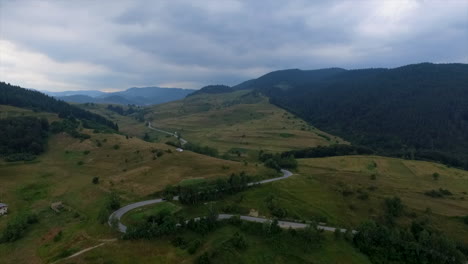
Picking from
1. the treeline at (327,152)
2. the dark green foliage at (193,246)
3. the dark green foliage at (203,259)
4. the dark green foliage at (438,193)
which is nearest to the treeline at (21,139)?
the dark green foliage at (193,246)

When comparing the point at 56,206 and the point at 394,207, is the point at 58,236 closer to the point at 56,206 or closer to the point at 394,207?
the point at 56,206

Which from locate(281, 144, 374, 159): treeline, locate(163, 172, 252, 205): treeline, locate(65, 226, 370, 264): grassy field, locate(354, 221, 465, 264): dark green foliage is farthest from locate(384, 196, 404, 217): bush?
locate(281, 144, 374, 159): treeline

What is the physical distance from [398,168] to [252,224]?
370 ft

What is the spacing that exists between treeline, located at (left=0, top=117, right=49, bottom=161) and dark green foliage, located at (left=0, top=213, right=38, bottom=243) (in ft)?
227

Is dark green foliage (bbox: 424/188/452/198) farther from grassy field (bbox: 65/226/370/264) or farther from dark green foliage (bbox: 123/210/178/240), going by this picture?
dark green foliage (bbox: 123/210/178/240)

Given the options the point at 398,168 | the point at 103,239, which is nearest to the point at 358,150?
the point at 398,168

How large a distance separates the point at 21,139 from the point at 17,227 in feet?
315

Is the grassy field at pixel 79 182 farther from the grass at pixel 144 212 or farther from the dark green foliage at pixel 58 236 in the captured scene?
the grass at pixel 144 212

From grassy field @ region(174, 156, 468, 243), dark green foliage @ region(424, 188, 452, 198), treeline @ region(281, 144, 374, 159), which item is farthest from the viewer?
treeline @ region(281, 144, 374, 159)

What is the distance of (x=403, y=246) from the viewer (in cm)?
6600

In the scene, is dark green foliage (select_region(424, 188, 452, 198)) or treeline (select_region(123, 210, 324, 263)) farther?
dark green foliage (select_region(424, 188, 452, 198))

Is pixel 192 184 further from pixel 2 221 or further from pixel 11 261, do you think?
pixel 2 221

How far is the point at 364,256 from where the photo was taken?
211 ft

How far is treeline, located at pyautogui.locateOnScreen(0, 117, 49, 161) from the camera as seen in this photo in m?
136
